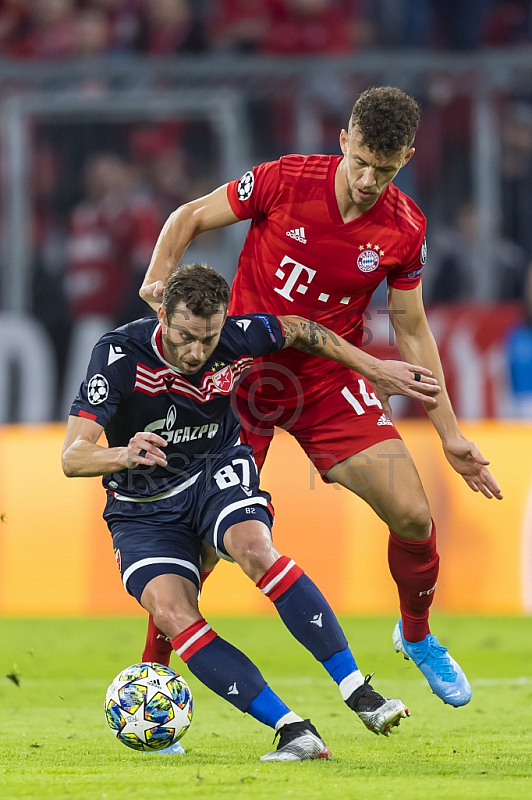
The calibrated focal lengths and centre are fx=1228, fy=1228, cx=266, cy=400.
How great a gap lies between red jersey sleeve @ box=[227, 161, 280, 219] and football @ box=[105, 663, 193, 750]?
2.20 metres

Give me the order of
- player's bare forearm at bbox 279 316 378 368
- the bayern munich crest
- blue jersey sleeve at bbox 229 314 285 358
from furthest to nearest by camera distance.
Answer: the bayern munich crest < player's bare forearm at bbox 279 316 378 368 < blue jersey sleeve at bbox 229 314 285 358

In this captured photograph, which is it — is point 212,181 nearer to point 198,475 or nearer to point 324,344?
point 324,344

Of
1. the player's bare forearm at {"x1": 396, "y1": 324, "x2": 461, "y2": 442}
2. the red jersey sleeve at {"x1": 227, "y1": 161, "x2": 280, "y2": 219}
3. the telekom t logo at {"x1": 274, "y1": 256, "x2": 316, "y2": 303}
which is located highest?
the red jersey sleeve at {"x1": 227, "y1": 161, "x2": 280, "y2": 219}

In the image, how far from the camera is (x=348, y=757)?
4816 mm

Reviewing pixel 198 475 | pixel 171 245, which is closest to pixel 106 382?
pixel 198 475

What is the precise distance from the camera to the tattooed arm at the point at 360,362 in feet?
17.7

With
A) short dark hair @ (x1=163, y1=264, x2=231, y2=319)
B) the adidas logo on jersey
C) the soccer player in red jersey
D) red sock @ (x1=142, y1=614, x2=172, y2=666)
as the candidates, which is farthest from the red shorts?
short dark hair @ (x1=163, y1=264, x2=231, y2=319)

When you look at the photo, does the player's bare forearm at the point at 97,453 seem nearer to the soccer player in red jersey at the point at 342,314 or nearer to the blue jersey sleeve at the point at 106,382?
the blue jersey sleeve at the point at 106,382

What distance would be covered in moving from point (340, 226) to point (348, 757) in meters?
2.33

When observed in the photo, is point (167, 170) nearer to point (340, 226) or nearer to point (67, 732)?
point (340, 226)

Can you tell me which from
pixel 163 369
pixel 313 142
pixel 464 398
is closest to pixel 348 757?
pixel 163 369

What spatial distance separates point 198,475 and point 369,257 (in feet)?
4.20

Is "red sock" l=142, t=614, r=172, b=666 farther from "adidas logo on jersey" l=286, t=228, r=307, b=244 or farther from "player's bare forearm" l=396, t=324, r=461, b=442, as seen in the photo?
"adidas logo on jersey" l=286, t=228, r=307, b=244

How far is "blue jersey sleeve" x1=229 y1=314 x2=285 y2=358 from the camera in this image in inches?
209
